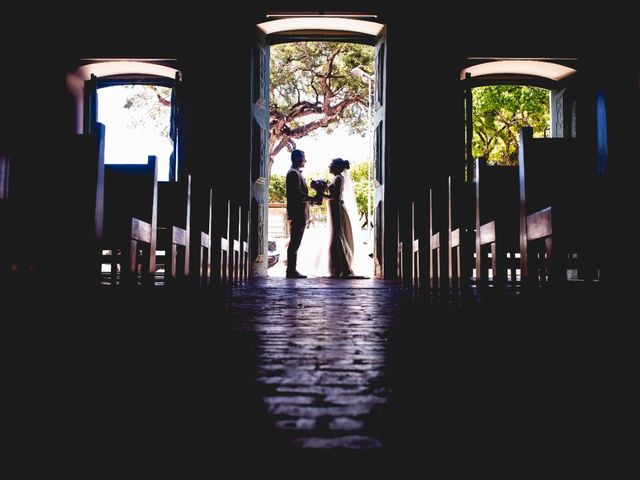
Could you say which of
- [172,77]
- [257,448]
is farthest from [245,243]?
[257,448]

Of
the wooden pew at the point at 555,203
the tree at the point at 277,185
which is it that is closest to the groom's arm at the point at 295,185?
the wooden pew at the point at 555,203

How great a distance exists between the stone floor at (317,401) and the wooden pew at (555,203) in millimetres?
792

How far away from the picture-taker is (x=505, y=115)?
523 inches

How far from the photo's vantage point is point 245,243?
274 inches

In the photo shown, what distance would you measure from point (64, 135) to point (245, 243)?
179 inches

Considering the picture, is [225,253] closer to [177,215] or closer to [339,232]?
[177,215]

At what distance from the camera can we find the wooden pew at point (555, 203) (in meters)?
2.04

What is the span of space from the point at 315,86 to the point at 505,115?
4557mm

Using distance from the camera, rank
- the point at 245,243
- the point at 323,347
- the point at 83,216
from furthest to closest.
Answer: the point at 245,243
the point at 83,216
the point at 323,347

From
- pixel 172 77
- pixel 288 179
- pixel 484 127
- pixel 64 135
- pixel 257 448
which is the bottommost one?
pixel 257 448

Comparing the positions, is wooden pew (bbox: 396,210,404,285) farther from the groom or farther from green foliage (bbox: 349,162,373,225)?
green foliage (bbox: 349,162,373,225)

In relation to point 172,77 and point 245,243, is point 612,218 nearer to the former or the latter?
point 245,243

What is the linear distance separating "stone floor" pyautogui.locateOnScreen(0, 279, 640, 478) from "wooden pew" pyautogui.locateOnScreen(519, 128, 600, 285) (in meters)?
0.79

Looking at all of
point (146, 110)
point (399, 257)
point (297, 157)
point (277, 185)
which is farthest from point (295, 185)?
point (277, 185)
